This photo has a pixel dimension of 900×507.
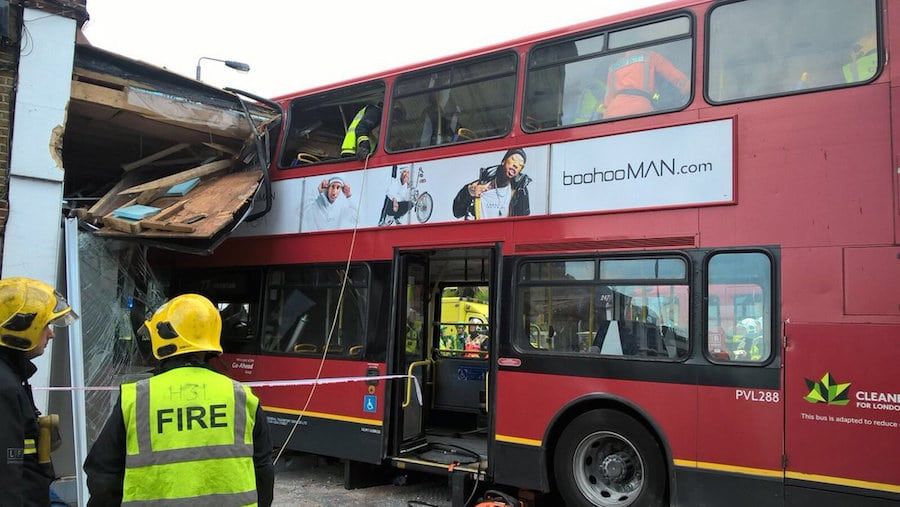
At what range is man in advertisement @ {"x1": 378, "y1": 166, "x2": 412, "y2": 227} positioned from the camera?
621 centimetres

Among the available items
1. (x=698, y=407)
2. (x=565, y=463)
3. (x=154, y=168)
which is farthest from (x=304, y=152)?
(x=698, y=407)

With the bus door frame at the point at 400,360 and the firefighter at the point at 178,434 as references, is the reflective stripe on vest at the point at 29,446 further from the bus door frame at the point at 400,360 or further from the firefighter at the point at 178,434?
the bus door frame at the point at 400,360

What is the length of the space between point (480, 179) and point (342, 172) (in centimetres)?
173

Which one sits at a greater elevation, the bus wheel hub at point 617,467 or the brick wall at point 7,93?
the brick wall at point 7,93

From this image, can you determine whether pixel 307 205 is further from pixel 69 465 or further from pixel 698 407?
pixel 698 407

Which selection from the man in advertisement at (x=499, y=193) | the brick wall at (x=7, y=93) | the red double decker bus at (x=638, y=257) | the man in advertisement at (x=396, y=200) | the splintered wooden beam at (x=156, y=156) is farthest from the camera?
the splintered wooden beam at (x=156, y=156)

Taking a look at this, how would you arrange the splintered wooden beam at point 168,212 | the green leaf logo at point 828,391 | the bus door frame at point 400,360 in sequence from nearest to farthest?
the green leaf logo at point 828,391
the bus door frame at point 400,360
the splintered wooden beam at point 168,212

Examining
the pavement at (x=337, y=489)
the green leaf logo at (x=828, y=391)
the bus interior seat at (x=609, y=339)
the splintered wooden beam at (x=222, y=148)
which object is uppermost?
the splintered wooden beam at (x=222, y=148)

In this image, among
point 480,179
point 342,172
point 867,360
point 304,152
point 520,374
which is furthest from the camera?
point 304,152

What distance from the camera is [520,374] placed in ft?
17.5

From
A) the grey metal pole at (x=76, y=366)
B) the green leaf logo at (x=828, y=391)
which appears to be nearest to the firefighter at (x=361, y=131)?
the grey metal pole at (x=76, y=366)

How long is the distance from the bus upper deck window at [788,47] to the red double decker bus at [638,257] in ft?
0.05

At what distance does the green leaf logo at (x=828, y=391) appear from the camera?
4105mm

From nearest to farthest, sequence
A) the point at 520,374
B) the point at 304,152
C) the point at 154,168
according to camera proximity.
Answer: the point at 520,374 < the point at 304,152 < the point at 154,168
